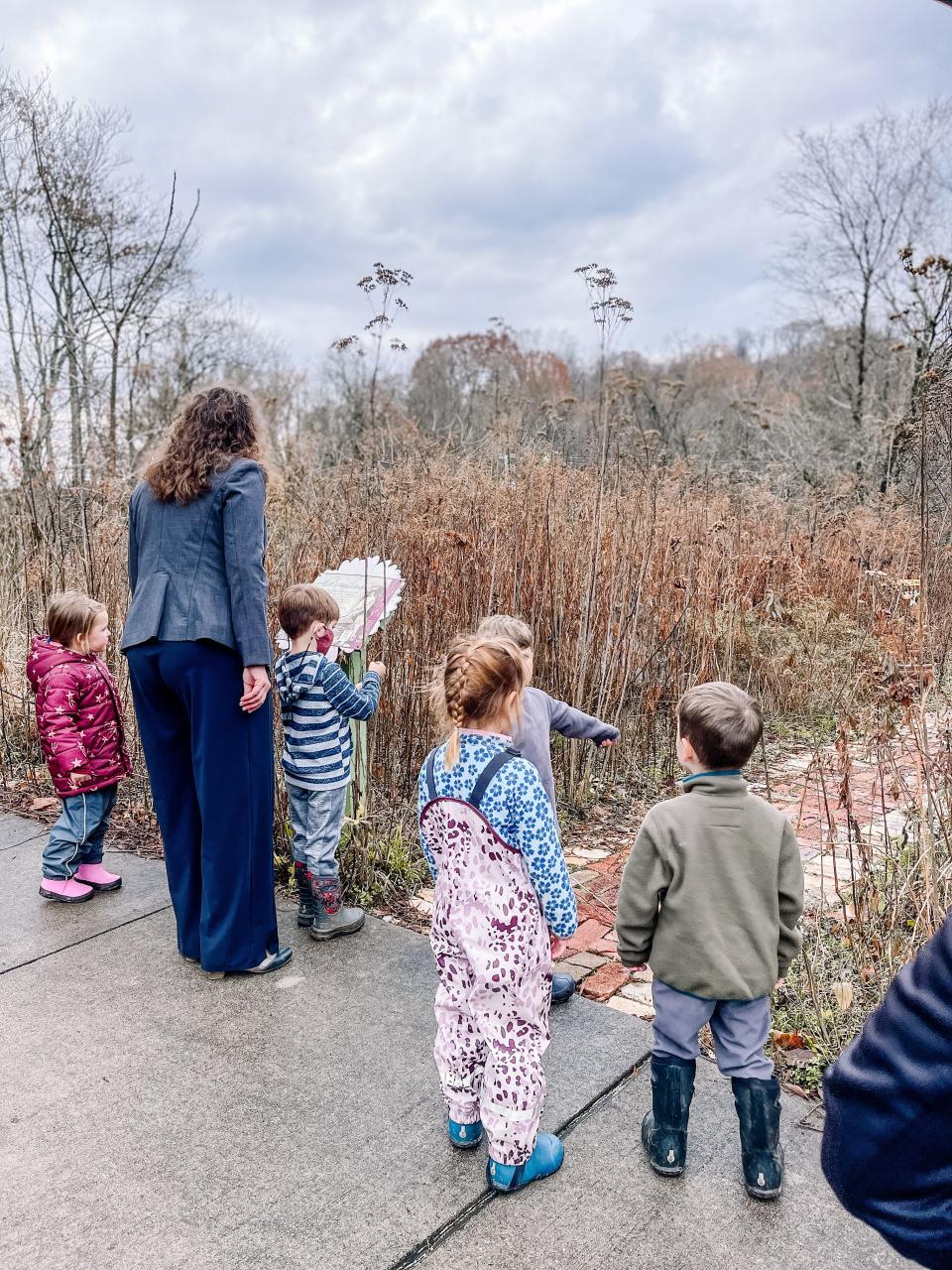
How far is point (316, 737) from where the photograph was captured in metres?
3.31

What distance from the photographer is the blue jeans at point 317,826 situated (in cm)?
336

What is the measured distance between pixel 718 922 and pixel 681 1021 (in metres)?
0.25

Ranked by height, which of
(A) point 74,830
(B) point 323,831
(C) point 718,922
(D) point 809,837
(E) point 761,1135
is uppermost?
(C) point 718,922

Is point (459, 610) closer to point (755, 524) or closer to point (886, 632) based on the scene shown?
point (886, 632)

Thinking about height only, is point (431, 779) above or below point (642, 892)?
above

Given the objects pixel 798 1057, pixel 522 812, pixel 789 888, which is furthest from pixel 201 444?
pixel 798 1057

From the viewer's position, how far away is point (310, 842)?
3.36m

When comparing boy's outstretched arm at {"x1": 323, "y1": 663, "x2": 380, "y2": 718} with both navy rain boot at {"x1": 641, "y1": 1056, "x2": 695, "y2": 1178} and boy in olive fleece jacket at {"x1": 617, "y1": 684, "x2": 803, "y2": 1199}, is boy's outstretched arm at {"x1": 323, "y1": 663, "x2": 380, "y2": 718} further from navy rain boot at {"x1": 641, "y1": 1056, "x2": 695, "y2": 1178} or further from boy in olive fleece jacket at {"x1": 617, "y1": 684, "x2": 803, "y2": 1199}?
navy rain boot at {"x1": 641, "y1": 1056, "x2": 695, "y2": 1178}

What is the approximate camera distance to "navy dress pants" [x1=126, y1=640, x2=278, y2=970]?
2957 mm

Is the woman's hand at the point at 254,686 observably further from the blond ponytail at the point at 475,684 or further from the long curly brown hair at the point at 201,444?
the blond ponytail at the point at 475,684

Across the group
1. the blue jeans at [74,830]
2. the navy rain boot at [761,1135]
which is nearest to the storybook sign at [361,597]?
the blue jeans at [74,830]

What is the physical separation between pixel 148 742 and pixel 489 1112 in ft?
5.33

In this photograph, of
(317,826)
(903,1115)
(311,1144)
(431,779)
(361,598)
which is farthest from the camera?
(361,598)

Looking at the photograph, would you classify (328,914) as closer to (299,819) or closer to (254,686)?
(299,819)
